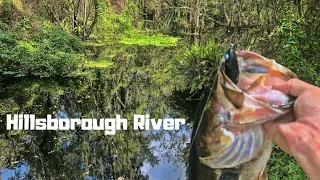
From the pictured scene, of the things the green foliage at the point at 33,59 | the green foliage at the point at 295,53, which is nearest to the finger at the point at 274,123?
the green foliage at the point at 295,53

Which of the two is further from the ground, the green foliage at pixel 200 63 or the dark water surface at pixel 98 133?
the green foliage at pixel 200 63

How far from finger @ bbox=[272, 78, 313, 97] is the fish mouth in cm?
2

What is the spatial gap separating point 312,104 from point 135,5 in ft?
99.3

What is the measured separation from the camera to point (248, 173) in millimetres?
1611

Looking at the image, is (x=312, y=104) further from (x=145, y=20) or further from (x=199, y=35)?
(x=145, y=20)

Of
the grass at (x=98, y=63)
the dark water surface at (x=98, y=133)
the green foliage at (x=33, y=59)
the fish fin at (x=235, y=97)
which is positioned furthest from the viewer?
the grass at (x=98, y=63)

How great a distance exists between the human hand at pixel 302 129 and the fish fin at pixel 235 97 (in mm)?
156

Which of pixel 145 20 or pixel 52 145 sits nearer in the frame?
pixel 52 145

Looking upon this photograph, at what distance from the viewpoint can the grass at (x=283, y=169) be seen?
439 centimetres

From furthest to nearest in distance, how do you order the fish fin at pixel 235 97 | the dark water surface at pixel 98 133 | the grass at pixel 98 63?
the grass at pixel 98 63, the dark water surface at pixel 98 133, the fish fin at pixel 235 97

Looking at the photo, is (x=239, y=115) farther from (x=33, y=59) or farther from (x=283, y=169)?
(x=33, y=59)

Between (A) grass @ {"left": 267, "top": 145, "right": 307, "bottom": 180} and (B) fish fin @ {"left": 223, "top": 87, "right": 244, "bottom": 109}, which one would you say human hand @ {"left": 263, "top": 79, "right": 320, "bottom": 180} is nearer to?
(B) fish fin @ {"left": 223, "top": 87, "right": 244, "bottom": 109}

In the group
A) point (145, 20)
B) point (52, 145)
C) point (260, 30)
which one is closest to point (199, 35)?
point (260, 30)

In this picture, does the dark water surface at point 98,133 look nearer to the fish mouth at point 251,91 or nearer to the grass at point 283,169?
the grass at point 283,169
